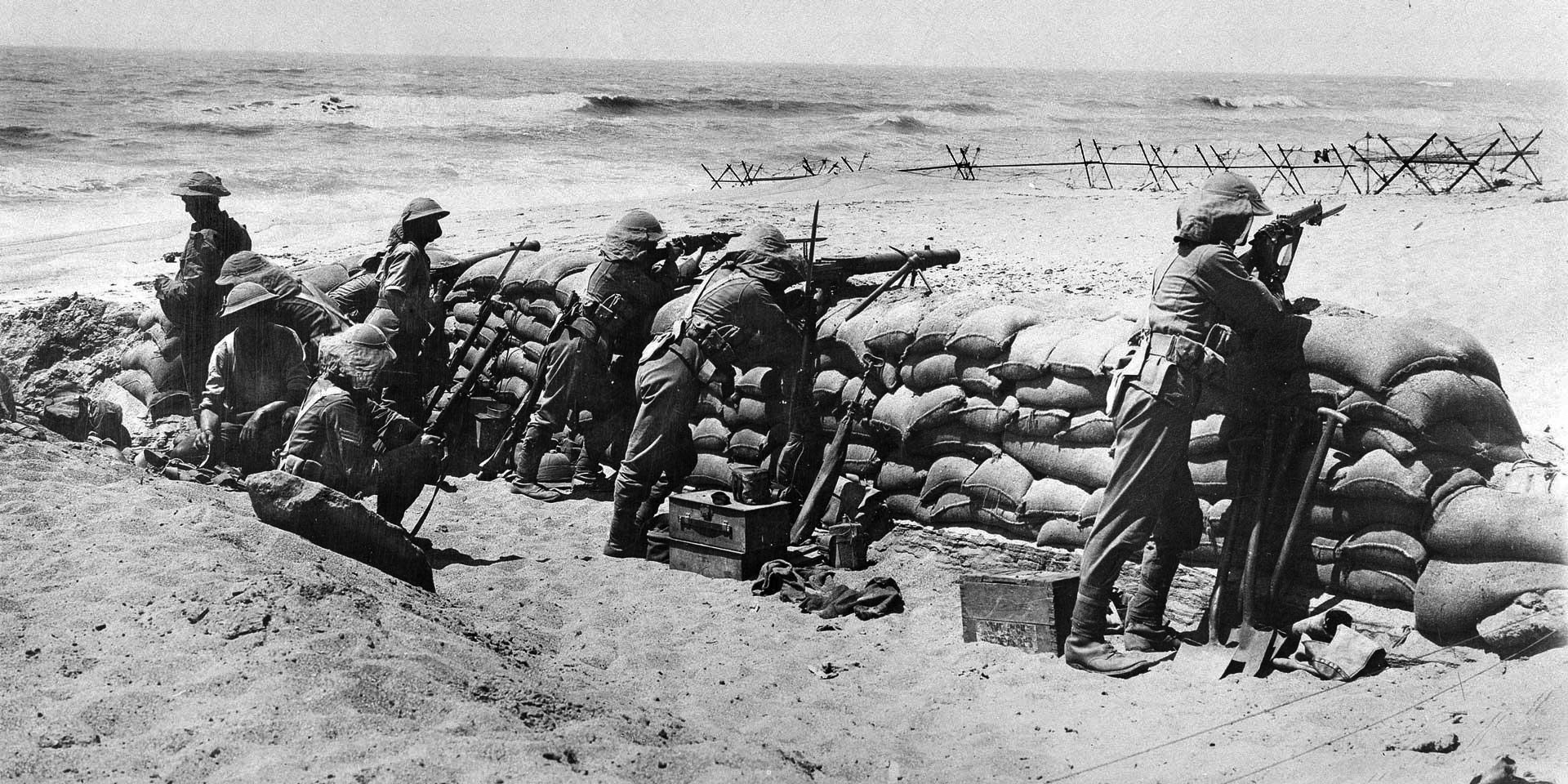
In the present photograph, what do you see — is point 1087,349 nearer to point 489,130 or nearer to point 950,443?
point 950,443

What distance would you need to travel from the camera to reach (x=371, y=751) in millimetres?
3443

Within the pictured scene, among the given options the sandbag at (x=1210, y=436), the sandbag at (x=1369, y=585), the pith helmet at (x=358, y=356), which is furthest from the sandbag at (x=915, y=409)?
the pith helmet at (x=358, y=356)

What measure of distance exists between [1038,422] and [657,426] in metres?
2.18

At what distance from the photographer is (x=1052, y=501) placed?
568cm

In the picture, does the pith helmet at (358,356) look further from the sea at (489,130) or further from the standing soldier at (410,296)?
the sea at (489,130)

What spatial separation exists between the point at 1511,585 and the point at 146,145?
33.0 metres

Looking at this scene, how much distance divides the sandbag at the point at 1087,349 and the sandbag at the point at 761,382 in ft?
5.78

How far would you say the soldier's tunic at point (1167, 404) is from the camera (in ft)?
15.2

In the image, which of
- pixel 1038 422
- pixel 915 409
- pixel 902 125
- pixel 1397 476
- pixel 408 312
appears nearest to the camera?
pixel 1397 476

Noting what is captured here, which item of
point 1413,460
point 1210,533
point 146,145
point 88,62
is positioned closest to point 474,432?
point 1210,533

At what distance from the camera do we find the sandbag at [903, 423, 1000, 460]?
6137 mm

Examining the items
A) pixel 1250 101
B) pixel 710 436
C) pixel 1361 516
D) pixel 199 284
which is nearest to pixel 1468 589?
pixel 1361 516

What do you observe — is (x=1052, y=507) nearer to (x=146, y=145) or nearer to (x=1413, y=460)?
(x=1413, y=460)

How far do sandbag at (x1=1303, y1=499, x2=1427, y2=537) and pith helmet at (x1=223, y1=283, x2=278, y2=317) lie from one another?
5.99 m
